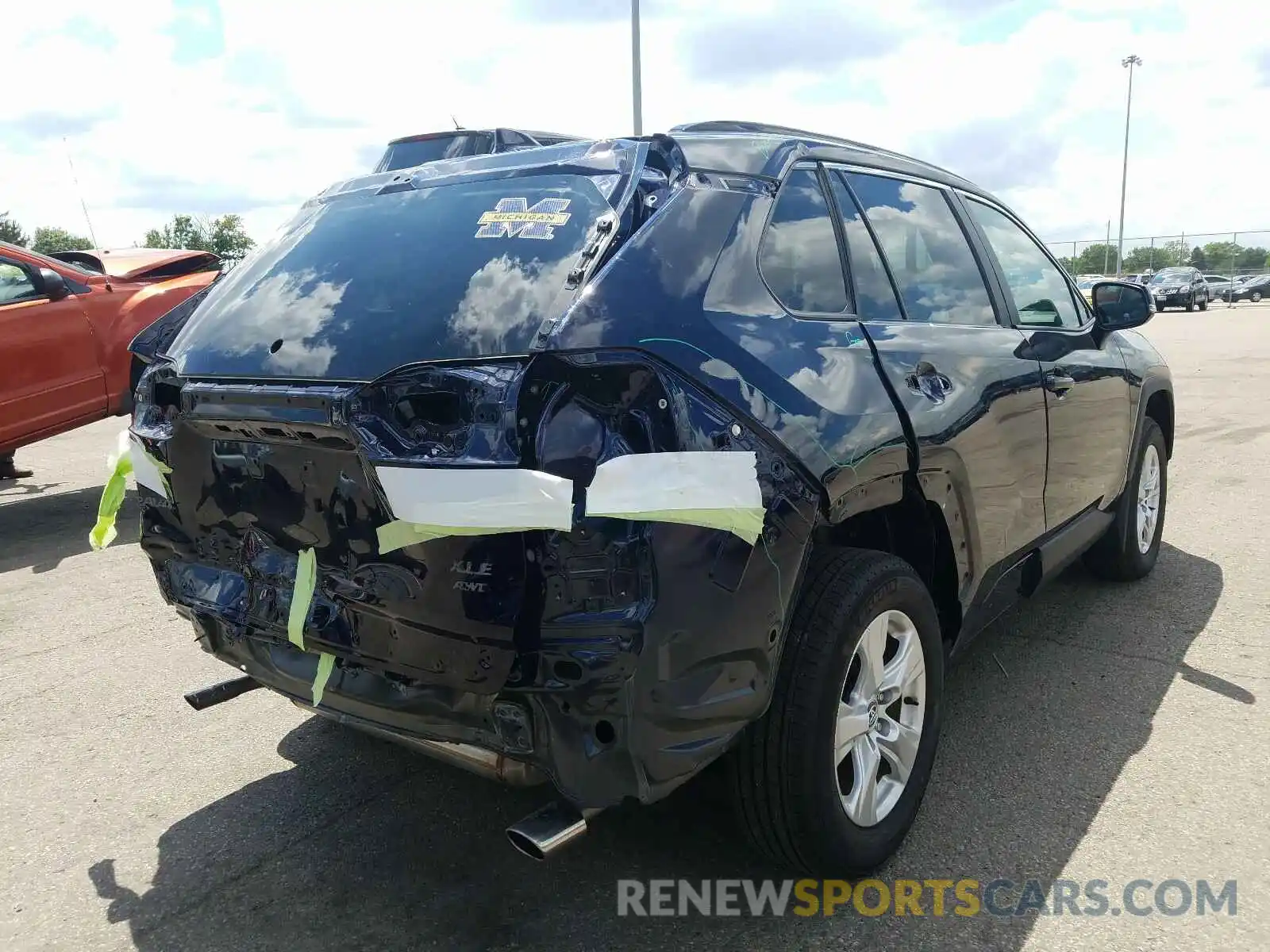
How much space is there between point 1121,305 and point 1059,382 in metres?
0.90

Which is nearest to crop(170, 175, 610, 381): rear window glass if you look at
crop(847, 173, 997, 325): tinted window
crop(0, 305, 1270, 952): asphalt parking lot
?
crop(847, 173, 997, 325): tinted window

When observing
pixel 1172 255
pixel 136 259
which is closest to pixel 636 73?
pixel 136 259

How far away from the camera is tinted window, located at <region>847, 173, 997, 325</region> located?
311 cm

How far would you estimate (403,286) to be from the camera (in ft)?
7.95

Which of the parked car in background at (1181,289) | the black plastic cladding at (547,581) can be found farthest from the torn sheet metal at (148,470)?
the parked car in background at (1181,289)

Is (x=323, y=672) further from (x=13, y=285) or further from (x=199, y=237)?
(x=199, y=237)

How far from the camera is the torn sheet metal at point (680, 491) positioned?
2.02 m

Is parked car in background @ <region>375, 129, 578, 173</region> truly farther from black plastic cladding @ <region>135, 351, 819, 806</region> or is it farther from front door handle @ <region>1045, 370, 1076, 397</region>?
black plastic cladding @ <region>135, 351, 819, 806</region>

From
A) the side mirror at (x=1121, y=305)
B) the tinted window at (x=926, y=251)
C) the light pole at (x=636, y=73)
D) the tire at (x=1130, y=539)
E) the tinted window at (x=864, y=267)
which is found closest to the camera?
the tinted window at (x=864, y=267)

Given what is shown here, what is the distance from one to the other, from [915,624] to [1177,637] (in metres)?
2.22

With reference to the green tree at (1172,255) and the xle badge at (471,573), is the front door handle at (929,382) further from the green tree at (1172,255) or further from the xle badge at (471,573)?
the green tree at (1172,255)

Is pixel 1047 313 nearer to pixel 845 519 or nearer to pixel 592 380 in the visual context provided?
pixel 845 519

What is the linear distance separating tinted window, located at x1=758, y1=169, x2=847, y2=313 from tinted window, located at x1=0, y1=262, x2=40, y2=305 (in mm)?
6590

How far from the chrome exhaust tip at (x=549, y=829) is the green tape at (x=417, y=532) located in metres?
0.65
